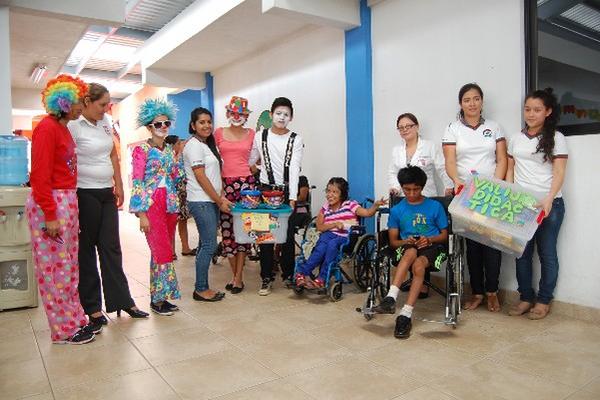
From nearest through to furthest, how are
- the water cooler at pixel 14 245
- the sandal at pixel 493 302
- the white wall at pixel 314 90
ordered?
the sandal at pixel 493 302 < the water cooler at pixel 14 245 < the white wall at pixel 314 90

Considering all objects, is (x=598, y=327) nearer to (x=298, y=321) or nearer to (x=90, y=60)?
(x=298, y=321)

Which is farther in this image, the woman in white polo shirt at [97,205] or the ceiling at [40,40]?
the ceiling at [40,40]

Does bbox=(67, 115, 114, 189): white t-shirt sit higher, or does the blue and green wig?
the blue and green wig

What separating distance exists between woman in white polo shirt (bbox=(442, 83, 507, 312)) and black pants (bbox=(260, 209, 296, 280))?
138 centimetres

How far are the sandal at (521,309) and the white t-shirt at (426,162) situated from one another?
975mm

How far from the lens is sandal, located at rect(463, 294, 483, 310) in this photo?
3340 mm

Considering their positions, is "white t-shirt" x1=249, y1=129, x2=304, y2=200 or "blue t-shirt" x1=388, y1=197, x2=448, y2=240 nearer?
"blue t-shirt" x1=388, y1=197, x2=448, y2=240

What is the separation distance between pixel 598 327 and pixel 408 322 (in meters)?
1.20

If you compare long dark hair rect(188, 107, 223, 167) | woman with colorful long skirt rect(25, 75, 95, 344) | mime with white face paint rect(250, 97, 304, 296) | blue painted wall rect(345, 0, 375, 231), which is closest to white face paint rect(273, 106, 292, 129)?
mime with white face paint rect(250, 97, 304, 296)

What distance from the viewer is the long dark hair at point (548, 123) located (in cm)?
295

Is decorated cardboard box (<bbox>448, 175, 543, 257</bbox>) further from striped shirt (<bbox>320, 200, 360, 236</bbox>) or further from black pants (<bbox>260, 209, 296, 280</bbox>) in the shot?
black pants (<bbox>260, 209, 296, 280</bbox>)

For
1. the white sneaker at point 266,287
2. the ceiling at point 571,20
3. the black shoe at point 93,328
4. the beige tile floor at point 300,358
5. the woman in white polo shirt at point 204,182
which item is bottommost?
the beige tile floor at point 300,358

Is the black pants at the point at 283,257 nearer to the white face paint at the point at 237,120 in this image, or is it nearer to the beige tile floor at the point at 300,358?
the beige tile floor at the point at 300,358

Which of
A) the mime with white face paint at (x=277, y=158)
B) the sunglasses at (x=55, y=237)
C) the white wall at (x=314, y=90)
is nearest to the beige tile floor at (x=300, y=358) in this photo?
the mime with white face paint at (x=277, y=158)
